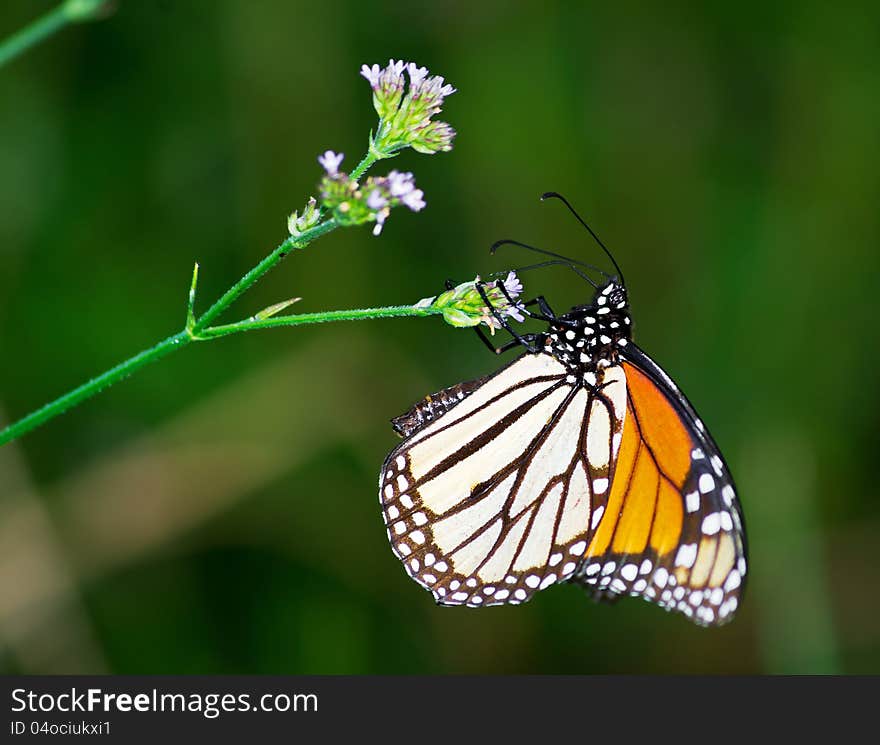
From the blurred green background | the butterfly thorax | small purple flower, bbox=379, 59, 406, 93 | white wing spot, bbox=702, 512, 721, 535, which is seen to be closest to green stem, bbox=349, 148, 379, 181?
small purple flower, bbox=379, 59, 406, 93

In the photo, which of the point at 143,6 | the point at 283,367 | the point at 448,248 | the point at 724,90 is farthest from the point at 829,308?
the point at 143,6

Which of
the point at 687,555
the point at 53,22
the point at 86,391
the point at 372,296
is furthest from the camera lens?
the point at 372,296

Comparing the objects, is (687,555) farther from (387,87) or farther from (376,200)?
(387,87)

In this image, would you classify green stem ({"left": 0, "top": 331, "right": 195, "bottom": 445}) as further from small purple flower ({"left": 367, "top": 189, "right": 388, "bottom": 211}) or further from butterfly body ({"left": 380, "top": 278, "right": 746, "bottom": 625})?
butterfly body ({"left": 380, "top": 278, "right": 746, "bottom": 625})

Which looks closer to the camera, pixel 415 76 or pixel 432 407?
pixel 415 76

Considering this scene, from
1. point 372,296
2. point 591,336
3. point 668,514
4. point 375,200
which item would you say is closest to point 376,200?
point 375,200

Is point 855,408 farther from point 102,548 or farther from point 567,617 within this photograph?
point 102,548

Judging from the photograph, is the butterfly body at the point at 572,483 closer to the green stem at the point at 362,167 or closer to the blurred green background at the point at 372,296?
the green stem at the point at 362,167
